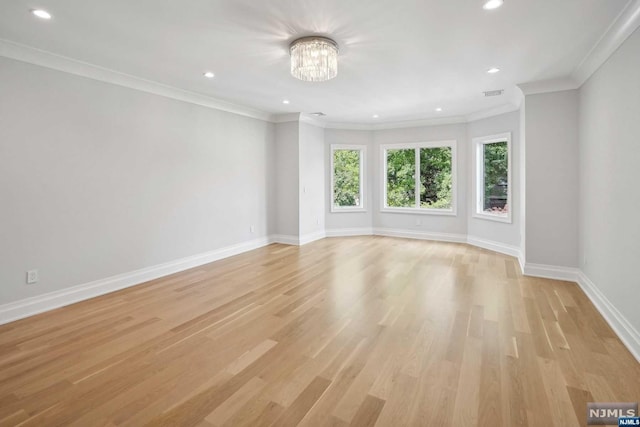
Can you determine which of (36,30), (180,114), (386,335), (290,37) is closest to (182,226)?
(180,114)

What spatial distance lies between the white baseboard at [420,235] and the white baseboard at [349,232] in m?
0.18

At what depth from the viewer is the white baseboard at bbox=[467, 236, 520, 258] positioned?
18.1ft

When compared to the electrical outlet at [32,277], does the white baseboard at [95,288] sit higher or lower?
lower

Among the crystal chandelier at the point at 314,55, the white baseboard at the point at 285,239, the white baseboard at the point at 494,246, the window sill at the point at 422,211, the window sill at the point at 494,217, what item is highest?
the crystal chandelier at the point at 314,55

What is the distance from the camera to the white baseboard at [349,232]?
767cm

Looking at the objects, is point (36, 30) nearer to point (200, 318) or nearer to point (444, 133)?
point (200, 318)

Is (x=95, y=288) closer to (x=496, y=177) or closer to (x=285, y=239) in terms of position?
(x=285, y=239)

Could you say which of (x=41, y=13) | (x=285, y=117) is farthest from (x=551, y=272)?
(x=41, y=13)

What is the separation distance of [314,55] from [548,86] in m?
3.30

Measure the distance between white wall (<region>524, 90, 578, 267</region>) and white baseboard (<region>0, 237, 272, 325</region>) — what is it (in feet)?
16.2
